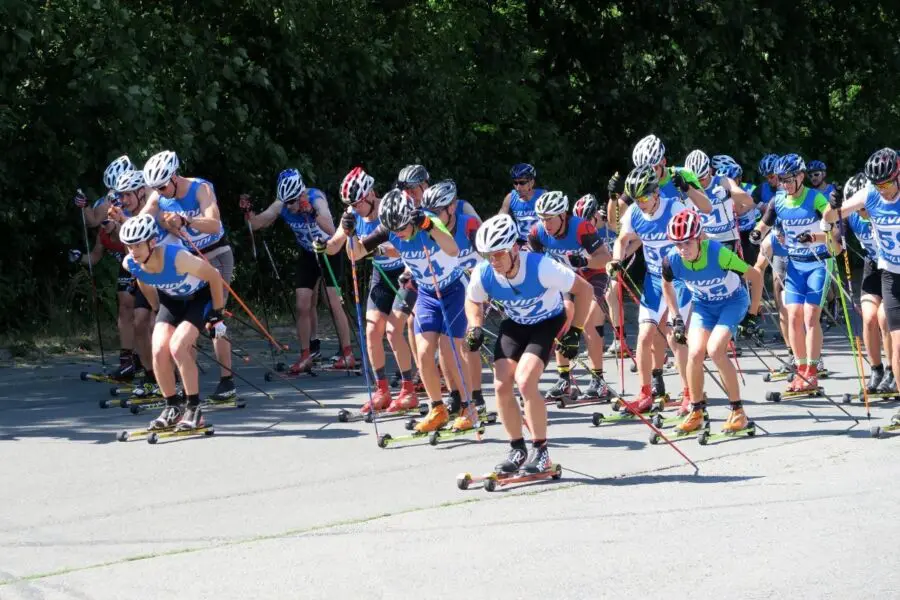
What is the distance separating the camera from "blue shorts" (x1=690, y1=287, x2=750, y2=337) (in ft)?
34.3

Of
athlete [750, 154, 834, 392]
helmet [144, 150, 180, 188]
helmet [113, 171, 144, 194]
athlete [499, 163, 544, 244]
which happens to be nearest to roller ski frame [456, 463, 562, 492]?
athlete [750, 154, 834, 392]

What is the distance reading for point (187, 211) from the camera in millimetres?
12758

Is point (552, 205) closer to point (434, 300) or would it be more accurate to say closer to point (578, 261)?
point (578, 261)

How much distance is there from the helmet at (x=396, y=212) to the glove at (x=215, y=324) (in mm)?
1513

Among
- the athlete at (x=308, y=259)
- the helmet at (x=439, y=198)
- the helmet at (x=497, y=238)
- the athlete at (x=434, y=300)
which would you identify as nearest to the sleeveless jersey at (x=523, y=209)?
the athlete at (x=308, y=259)

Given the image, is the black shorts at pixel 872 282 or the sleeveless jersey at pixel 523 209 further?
the sleeveless jersey at pixel 523 209

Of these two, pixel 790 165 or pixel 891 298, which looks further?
pixel 790 165

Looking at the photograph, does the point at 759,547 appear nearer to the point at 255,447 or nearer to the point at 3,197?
the point at 255,447

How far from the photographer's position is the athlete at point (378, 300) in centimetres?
1193

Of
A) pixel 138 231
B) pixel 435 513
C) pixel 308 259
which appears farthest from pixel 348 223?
pixel 435 513

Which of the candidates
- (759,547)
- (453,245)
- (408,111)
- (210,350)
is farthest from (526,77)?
(759,547)

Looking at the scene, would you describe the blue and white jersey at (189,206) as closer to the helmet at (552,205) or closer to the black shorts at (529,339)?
the helmet at (552,205)

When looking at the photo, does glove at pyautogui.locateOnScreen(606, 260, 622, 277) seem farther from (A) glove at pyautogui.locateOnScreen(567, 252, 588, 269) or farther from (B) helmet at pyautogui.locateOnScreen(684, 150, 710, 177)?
(B) helmet at pyautogui.locateOnScreen(684, 150, 710, 177)

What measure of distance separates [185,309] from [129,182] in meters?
1.69
